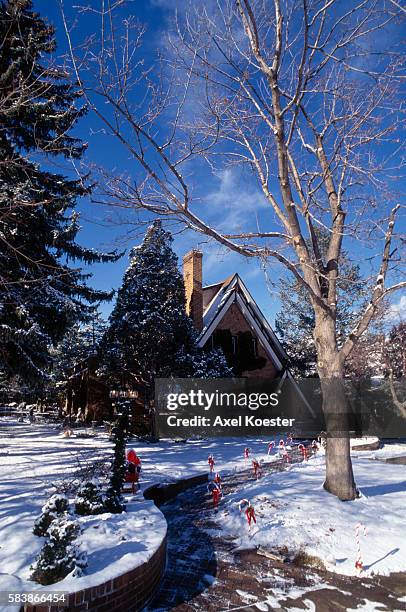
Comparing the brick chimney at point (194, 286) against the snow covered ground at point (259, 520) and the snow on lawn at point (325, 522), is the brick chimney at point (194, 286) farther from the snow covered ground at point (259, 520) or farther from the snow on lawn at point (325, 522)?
the snow on lawn at point (325, 522)

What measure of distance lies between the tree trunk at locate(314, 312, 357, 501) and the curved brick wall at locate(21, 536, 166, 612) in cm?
429

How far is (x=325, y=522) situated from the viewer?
23.0 feet

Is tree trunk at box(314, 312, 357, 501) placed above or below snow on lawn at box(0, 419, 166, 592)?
above

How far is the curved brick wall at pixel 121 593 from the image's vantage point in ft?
13.2

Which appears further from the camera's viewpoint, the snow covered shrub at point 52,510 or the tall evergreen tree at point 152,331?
the tall evergreen tree at point 152,331

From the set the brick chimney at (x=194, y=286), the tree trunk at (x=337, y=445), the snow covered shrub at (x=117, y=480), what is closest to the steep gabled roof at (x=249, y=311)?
the brick chimney at (x=194, y=286)

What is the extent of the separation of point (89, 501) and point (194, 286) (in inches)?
759

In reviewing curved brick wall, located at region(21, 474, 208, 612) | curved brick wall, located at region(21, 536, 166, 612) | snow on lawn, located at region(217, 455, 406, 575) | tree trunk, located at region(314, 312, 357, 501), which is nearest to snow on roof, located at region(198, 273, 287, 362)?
tree trunk, located at region(314, 312, 357, 501)

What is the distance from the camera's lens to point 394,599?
17.0ft

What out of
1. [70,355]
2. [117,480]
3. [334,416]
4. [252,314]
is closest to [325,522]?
[334,416]

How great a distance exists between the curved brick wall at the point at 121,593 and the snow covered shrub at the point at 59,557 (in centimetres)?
16

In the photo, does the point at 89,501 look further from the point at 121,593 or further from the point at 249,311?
the point at 249,311

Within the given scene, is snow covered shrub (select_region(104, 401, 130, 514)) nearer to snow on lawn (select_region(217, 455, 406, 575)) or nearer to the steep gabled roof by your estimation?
snow on lawn (select_region(217, 455, 406, 575))

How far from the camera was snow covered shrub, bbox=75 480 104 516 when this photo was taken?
633 cm
